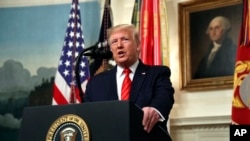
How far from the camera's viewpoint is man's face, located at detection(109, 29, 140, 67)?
2689 millimetres

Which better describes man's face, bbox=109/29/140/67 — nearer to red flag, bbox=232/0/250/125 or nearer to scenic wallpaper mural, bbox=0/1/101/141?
red flag, bbox=232/0/250/125

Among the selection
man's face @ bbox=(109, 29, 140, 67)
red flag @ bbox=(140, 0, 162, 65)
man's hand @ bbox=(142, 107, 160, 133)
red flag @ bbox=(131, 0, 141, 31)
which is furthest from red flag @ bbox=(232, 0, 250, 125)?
man's hand @ bbox=(142, 107, 160, 133)

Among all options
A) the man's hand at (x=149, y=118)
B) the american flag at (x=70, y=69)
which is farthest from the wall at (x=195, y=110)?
the man's hand at (x=149, y=118)

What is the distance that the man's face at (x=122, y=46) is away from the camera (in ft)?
8.82

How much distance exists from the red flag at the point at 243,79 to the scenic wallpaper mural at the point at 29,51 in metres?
2.41

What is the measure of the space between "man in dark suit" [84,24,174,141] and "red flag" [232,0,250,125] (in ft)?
6.65

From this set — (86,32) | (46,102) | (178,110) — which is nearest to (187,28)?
(178,110)

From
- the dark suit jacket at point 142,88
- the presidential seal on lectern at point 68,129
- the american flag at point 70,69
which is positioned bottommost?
the presidential seal on lectern at point 68,129

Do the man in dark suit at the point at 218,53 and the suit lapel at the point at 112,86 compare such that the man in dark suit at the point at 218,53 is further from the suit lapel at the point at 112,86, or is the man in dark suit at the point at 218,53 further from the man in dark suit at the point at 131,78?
the suit lapel at the point at 112,86

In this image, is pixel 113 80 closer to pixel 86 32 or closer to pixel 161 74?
pixel 161 74

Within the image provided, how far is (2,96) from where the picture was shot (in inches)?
259

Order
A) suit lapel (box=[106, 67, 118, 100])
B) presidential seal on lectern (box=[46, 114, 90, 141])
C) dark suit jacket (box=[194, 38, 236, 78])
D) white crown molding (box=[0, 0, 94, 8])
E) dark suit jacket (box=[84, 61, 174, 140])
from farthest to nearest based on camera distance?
white crown molding (box=[0, 0, 94, 8])
dark suit jacket (box=[194, 38, 236, 78])
suit lapel (box=[106, 67, 118, 100])
dark suit jacket (box=[84, 61, 174, 140])
presidential seal on lectern (box=[46, 114, 90, 141])

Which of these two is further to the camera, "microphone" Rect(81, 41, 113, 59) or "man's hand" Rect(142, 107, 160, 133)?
"microphone" Rect(81, 41, 113, 59)

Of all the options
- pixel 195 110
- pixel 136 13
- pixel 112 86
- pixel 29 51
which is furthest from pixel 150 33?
pixel 112 86
